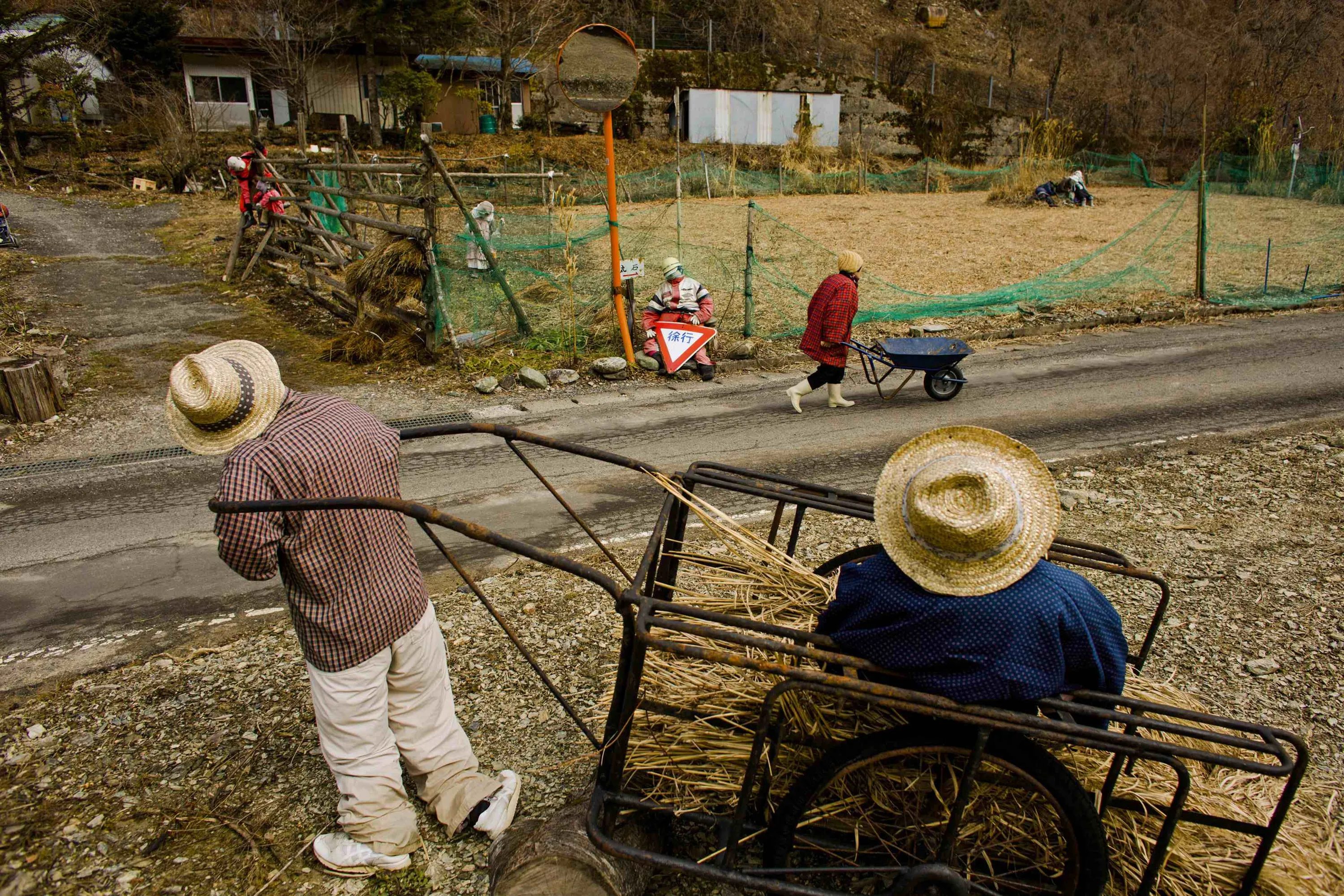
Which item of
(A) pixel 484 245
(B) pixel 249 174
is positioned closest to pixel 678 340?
(A) pixel 484 245

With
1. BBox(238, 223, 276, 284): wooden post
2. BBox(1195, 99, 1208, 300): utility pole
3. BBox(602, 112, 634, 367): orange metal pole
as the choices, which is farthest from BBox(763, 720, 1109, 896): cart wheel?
BBox(238, 223, 276, 284): wooden post

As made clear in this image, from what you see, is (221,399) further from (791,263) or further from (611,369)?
(791,263)

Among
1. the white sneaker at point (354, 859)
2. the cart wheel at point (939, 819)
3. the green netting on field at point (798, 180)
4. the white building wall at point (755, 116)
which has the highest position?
the white building wall at point (755, 116)

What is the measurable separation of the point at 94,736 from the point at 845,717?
339 centimetres

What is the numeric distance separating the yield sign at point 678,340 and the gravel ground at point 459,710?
4067mm

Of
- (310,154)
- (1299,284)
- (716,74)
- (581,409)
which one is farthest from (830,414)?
(716,74)

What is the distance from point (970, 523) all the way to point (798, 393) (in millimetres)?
6582

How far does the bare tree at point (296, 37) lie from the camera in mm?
30031

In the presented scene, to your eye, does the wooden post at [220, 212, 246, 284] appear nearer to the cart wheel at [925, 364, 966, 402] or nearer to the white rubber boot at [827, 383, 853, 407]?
the white rubber boot at [827, 383, 853, 407]

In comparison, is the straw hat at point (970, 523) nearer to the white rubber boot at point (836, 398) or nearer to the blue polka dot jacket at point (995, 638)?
the blue polka dot jacket at point (995, 638)

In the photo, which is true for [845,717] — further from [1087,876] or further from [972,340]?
[972,340]

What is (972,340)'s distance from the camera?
11.8m

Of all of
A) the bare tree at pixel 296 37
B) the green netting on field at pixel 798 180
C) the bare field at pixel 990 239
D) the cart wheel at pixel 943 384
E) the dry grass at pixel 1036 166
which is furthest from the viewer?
the bare tree at pixel 296 37

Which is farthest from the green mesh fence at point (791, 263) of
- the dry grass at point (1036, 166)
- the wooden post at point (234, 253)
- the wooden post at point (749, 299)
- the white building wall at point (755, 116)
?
the white building wall at point (755, 116)
